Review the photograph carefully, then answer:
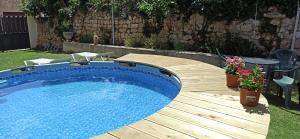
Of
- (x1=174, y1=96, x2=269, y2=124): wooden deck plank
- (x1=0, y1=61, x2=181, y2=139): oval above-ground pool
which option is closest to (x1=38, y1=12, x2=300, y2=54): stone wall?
(x1=0, y1=61, x2=181, y2=139): oval above-ground pool

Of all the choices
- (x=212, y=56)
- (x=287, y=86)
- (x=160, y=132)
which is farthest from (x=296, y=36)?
(x=160, y=132)

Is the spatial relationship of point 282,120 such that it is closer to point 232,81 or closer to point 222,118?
point 232,81

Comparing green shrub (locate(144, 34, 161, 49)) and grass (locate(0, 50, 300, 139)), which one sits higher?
green shrub (locate(144, 34, 161, 49))

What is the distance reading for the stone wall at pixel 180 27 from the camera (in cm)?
845

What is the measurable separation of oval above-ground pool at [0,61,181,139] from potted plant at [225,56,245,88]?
6.39 feet

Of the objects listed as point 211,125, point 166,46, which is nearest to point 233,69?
point 211,125

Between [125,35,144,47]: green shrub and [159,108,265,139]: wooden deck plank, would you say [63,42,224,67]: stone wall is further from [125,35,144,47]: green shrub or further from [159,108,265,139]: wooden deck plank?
[159,108,265,139]: wooden deck plank

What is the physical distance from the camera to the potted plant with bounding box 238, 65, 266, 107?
3.83m

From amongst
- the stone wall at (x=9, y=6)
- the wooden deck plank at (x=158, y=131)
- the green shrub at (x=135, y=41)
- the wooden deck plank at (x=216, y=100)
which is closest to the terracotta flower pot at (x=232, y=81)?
the wooden deck plank at (x=216, y=100)

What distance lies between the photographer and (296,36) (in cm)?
809

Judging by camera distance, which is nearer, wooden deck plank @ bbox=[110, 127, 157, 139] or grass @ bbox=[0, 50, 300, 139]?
wooden deck plank @ bbox=[110, 127, 157, 139]

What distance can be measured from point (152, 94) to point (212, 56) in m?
2.72

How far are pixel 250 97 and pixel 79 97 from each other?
15.7ft

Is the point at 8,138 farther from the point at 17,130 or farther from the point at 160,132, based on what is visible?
the point at 160,132
